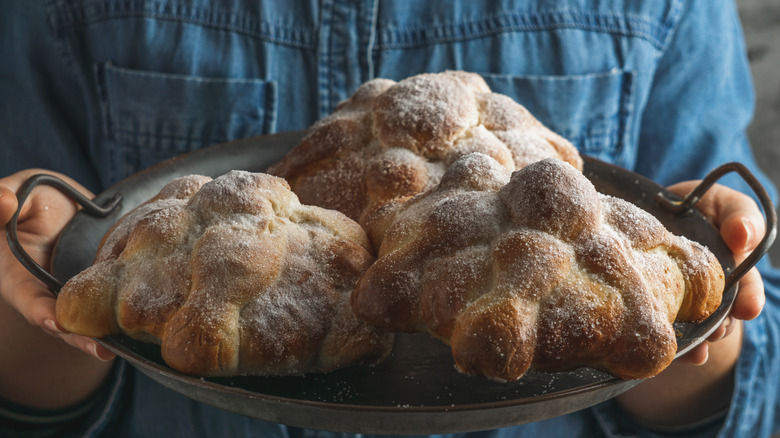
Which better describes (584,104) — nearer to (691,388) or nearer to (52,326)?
(691,388)

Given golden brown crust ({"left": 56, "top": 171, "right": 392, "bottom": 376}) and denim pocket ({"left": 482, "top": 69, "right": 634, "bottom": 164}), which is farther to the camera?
denim pocket ({"left": 482, "top": 69, "right": 634, "bottom": 164})

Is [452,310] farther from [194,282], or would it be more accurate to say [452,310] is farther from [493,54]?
[493,54]

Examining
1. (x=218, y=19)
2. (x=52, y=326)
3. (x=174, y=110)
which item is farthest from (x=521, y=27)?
(x=52, y=326)

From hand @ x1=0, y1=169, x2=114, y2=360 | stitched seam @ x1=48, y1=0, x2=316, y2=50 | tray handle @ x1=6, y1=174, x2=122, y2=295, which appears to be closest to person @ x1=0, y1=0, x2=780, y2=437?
stitched seam @ x1=48, y1=0, x2=316, y2=50

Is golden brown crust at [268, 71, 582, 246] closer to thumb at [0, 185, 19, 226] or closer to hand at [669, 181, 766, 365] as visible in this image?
hand at [669, 181, 766, 365]

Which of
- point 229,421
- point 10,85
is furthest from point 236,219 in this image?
point 10,85

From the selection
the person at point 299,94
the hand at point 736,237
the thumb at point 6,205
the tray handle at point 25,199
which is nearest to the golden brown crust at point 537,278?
the hand at point 736,237

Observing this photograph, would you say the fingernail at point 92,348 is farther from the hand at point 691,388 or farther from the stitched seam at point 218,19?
the hand at point 691,388
